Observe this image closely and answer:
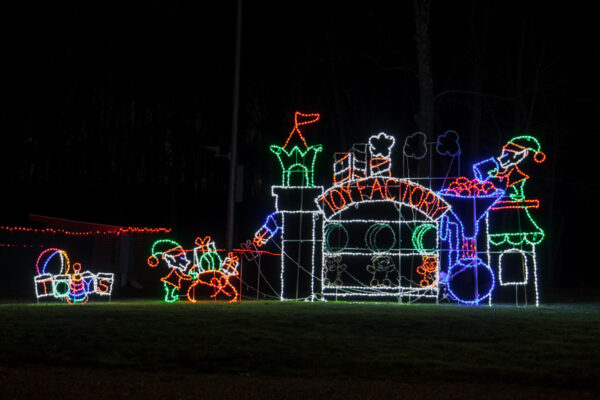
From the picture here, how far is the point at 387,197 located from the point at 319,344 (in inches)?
305

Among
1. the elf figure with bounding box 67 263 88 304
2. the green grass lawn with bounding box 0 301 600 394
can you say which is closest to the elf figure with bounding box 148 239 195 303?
the elf figure with bounding box 67 263 88 304

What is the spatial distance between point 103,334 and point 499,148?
22244 mm

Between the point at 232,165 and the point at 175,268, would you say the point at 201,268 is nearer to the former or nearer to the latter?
the point at 175,268

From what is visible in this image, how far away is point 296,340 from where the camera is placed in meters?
9.68

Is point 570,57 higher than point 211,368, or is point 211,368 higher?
point 570,57

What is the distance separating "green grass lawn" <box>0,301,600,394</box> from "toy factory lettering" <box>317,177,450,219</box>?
3918mm

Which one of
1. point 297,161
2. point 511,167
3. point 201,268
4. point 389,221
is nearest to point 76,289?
point 201,268

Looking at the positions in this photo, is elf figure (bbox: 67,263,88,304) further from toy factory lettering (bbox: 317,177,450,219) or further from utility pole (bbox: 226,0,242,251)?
toy factory lettering (bbox: 317,177,450,219)

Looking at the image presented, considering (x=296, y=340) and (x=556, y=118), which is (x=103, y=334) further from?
(x=556, y=118)

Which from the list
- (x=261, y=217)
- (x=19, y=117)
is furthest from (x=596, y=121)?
(x=19, y=117)

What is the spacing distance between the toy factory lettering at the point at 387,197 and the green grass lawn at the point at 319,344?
3918 mm

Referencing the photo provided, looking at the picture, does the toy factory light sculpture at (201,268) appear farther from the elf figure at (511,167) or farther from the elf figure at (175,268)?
the elf figure at (511,167)

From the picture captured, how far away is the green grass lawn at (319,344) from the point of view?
26.3ft

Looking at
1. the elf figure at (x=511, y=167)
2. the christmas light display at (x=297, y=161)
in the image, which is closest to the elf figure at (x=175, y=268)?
the christmas light display at (x=297, y=161)
